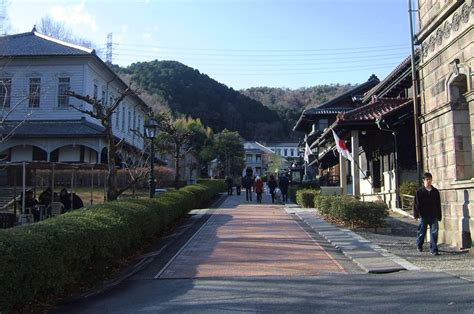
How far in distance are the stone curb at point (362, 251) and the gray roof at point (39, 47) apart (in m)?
25.5

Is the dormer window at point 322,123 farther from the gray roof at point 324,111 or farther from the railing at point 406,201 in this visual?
the railing at point 406,201

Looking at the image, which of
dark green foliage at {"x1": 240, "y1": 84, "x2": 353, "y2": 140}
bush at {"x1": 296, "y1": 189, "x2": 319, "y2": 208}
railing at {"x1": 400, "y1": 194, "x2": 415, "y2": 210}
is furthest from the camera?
dark green foliage at {"x1": 240, "y1": 84, "x2": 353, "y2": 140}

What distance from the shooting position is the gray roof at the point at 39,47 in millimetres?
35375

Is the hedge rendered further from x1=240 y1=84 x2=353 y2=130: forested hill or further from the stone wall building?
x1=240 y1=84 x2=353 y2=130: forested hill

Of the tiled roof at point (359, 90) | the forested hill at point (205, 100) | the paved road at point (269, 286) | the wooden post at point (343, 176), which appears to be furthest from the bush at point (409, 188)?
the forested hill at point (205, 100)

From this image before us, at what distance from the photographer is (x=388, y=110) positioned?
20109 mm

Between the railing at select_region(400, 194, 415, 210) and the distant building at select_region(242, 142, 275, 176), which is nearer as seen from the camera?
the railing at select_region(400, 194, 415, 210)

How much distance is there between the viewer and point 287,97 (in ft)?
382

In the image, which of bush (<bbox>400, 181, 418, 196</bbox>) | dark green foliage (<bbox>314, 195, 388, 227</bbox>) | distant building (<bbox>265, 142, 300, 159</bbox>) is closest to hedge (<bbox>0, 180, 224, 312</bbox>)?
dark green foliage (<bbox>314, 195, 388, 227</bbox>)

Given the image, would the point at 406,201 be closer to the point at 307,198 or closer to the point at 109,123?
the point at 307,198

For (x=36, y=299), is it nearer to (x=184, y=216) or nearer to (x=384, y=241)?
(x=384, y=241)

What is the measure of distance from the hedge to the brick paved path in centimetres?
116

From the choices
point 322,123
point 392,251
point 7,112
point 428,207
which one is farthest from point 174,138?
point 322,123

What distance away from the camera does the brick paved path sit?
374 inches
